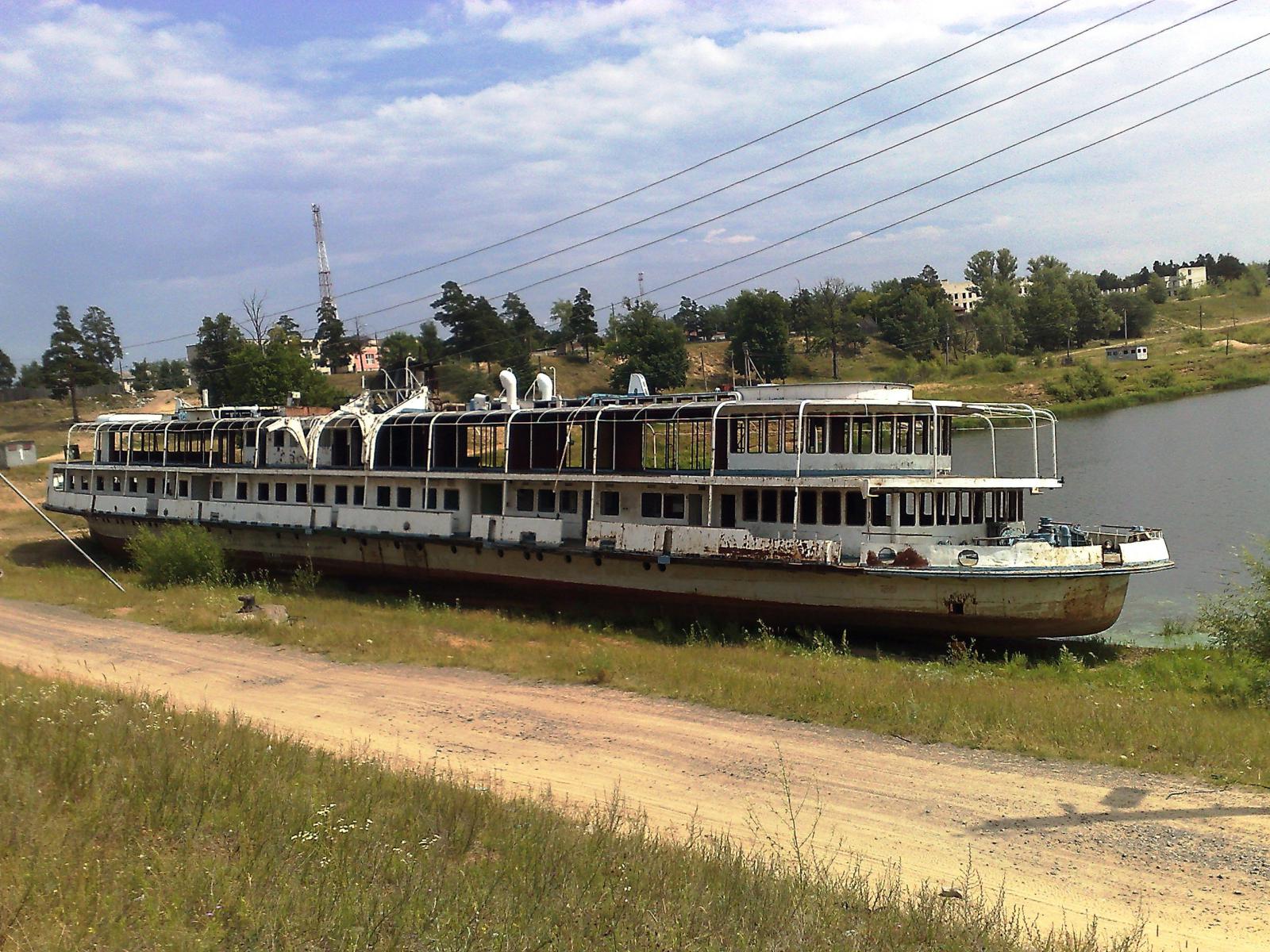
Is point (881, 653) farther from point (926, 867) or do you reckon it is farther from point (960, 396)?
point (960, 396)

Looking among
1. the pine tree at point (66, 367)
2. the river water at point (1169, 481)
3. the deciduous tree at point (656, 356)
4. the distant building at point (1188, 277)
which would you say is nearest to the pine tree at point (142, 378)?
the pine tree at point (66, 367)

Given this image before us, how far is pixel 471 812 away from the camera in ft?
32.9

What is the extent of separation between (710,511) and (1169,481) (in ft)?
106

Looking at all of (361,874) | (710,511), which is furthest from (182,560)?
(361,874)

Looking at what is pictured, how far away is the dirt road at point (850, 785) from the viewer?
31.9ft

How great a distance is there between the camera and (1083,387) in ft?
263

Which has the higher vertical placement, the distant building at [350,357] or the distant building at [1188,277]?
the distant building at [1188,277]

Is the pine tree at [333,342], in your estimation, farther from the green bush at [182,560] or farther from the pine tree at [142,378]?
the green bush at [182,560]

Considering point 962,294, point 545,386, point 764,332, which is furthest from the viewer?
point 962,294

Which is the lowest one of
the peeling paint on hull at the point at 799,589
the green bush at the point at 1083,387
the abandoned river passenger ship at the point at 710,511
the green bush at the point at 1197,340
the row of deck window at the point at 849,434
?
the peeling paint on hull at the point at 799,589

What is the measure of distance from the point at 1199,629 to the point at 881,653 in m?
→ 9.51

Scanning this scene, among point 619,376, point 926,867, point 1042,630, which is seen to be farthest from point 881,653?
point 619,376

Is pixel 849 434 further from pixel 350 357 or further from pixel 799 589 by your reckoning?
pixel 350 357

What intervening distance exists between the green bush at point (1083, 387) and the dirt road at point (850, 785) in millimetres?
72998
